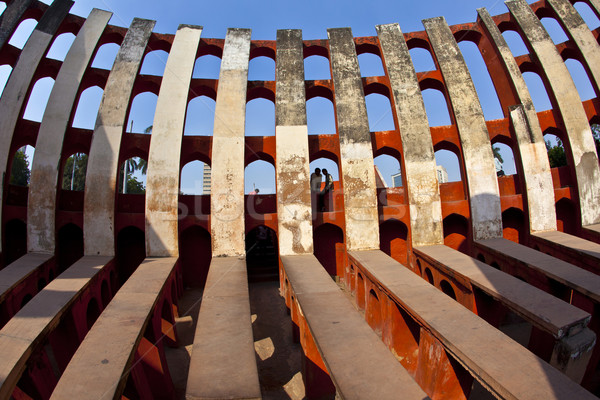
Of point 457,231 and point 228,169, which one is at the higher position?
point 228,169

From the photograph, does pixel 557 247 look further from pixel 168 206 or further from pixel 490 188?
pixel 168 206

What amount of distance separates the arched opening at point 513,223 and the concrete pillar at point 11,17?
17.6 metres

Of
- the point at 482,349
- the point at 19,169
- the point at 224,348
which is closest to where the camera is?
the point at 482,349

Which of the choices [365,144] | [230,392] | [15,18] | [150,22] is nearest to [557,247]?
[365,144]

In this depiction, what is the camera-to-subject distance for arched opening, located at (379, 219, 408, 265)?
36.3 ft

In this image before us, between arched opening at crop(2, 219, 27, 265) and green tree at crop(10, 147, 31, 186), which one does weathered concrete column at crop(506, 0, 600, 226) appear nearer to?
arched opening at crop(2, 219, 27, 265)

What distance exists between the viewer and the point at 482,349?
4.71 m

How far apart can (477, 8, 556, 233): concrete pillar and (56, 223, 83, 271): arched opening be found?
14.2 meters

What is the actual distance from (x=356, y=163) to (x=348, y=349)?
638 centimetres

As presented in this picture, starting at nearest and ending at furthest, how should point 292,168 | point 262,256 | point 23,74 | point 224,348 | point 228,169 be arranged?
point 224,348, point 228,169, point 292,168, point 23,74, point 262,256

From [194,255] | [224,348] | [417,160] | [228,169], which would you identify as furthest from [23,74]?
[417,160]

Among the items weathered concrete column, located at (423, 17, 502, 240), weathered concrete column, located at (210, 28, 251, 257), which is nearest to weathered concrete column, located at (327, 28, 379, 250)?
weathered concrete column, located at (423, 17, 502, 240)

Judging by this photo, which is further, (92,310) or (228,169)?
(228,169)

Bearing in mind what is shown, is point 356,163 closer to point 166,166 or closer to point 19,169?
point 166,166
